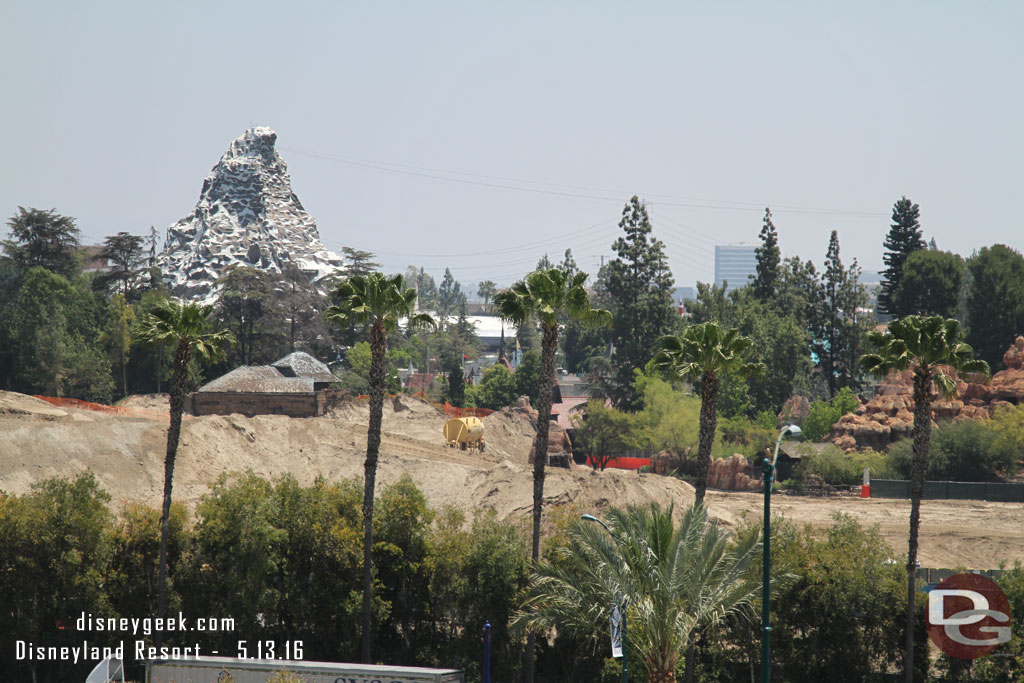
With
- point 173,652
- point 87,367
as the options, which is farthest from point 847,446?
point 87,367

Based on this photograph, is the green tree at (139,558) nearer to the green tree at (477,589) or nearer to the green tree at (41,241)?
the green tree at (477,589)

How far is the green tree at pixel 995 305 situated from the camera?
9744cm

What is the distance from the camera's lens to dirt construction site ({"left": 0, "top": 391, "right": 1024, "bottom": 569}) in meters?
55.9

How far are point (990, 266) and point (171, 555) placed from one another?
282ft

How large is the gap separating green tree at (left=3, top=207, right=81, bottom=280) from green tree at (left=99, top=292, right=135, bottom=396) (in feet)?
42.9

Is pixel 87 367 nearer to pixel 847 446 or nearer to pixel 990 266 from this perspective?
pixel 847 446

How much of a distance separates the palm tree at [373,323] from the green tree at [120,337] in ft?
242

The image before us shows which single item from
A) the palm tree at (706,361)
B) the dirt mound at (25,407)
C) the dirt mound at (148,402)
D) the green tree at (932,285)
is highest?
the green tree at (932,285)

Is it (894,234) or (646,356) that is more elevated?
(894,234)

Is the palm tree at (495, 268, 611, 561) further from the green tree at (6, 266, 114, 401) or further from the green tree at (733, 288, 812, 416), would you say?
the green tree at (6, 266, 114, 401)

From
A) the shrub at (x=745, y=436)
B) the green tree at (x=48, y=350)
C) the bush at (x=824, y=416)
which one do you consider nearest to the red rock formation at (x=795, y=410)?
the bush at (x=824, y=416)

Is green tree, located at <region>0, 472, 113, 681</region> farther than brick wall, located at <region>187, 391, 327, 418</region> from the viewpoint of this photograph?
No

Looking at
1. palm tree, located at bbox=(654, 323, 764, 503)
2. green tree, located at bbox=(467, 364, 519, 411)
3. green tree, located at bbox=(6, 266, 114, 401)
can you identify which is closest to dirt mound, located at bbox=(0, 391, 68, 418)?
green tree, located at bbox=(6, 266, 114, 401)

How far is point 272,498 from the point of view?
38.3m
